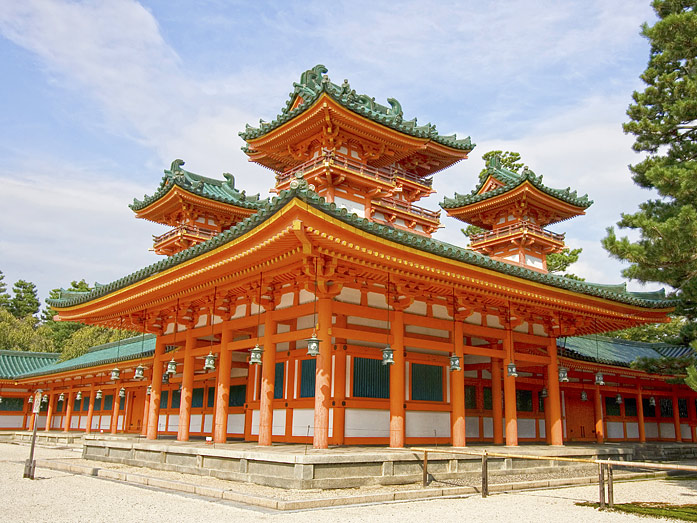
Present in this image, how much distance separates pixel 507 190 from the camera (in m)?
24.9

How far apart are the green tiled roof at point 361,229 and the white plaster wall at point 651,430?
980 centimetres

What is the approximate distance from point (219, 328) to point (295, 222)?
7.28m

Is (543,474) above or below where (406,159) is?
below

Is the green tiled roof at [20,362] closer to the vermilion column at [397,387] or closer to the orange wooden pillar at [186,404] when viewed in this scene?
the orange wooden pillar at [186,404]

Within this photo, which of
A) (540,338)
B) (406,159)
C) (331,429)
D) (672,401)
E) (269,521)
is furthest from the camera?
(672,401)

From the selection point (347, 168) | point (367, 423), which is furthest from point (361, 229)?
point (347, 168)

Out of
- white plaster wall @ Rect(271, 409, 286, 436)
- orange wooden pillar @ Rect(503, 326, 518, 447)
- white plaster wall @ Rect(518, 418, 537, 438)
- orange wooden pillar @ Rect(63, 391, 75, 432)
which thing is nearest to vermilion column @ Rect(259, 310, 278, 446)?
white plaster wall @ Rect(271, 409, 286, 436)

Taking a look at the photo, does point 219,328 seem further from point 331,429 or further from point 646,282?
point 646,282

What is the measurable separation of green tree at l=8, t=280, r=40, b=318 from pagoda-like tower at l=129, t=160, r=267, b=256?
180 feet

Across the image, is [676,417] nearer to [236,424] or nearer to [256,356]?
[236,424]

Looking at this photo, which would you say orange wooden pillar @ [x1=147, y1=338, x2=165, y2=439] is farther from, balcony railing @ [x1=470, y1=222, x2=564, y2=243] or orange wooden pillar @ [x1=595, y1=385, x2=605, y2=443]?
orange wooden pillar @ [x1=595, y1=385, x2=605, y2=443]

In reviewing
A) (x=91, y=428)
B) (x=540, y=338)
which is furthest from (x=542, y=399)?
(x=91, y=428)

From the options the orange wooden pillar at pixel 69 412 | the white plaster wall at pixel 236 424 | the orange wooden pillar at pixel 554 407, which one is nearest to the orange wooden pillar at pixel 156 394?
the white plaster wall at pixel 236 424

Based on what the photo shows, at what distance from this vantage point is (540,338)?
18.8 m
